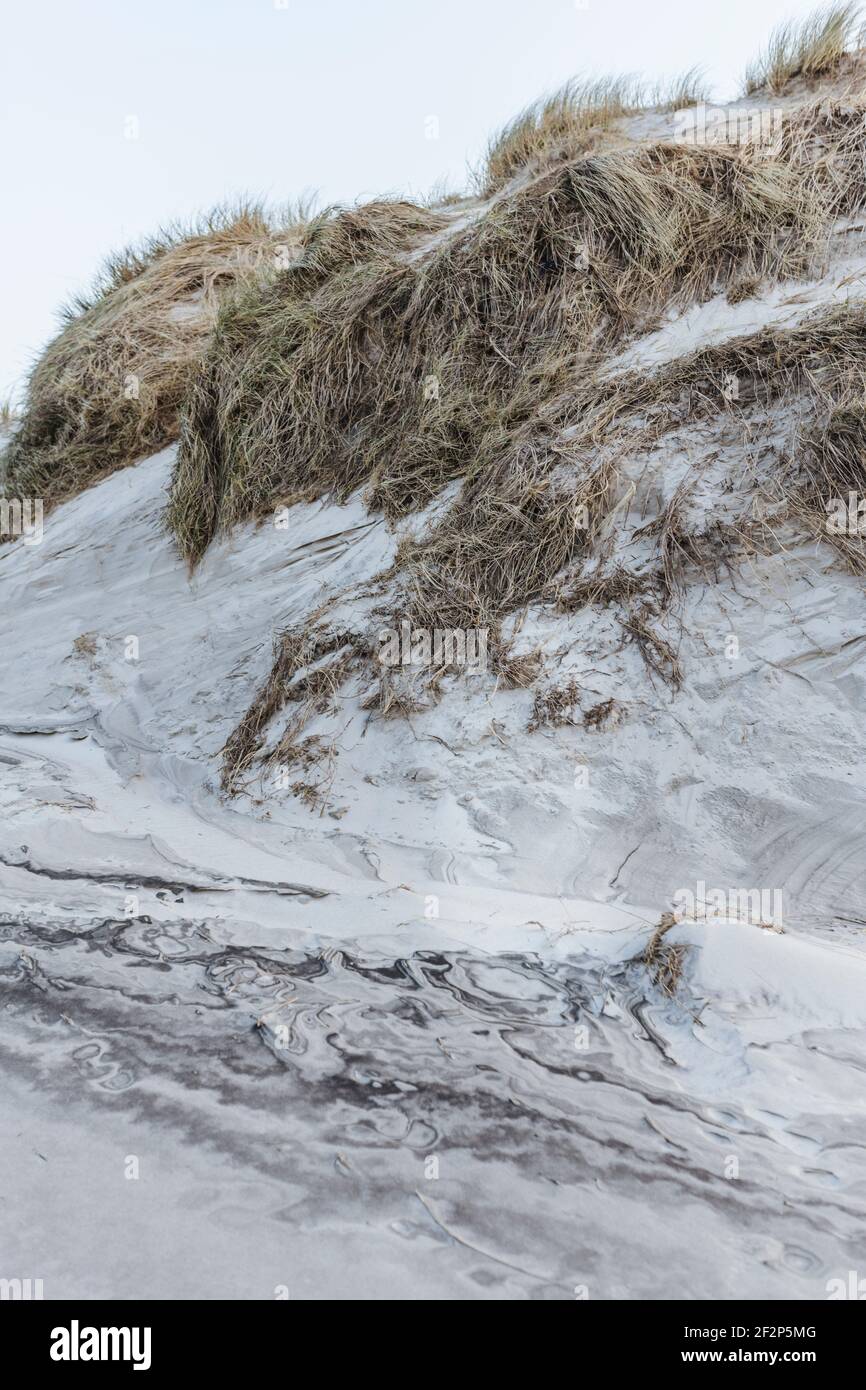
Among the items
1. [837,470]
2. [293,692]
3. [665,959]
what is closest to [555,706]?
[293,692]

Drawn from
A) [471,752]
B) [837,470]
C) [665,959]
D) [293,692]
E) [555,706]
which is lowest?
[665,959]

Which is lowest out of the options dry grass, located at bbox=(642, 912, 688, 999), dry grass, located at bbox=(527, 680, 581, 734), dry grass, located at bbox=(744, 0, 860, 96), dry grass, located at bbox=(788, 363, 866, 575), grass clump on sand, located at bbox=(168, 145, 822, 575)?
dry grass, located at bbox=(642, 912, 688, 999)

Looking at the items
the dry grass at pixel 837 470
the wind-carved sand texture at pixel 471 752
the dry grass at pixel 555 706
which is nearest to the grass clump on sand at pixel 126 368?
the wind-carved sand texture at pixel 471 752

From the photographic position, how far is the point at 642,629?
161 inches

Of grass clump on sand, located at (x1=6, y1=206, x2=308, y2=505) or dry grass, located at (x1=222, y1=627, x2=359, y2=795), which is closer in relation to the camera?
dry grass, located at (x1=222, y1=627, x2=359, y2=795)

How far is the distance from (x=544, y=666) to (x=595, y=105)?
5.99 metres

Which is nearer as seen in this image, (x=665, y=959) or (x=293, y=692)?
(x=665, y=959)

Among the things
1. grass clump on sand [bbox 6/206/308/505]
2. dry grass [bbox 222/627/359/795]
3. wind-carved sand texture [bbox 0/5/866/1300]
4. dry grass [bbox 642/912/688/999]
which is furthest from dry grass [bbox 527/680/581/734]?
grass clump on sand [bbox 6/206/308/505]

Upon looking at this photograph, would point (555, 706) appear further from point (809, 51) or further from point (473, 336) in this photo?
point (809, 51)

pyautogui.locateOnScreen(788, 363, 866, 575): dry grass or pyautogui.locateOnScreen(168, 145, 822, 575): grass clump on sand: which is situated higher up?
pyautogui.locateOnScreen(168, 145, 822, 575): grass clump on sand

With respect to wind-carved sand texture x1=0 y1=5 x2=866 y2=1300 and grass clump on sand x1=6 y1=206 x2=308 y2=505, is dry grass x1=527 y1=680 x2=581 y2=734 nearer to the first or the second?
wind-carved sand texture x1=0 y1=5 x2=866 y2=1300

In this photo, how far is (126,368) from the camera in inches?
301

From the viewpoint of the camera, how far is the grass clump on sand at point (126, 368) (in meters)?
7.44

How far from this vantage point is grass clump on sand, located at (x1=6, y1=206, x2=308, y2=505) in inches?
293
